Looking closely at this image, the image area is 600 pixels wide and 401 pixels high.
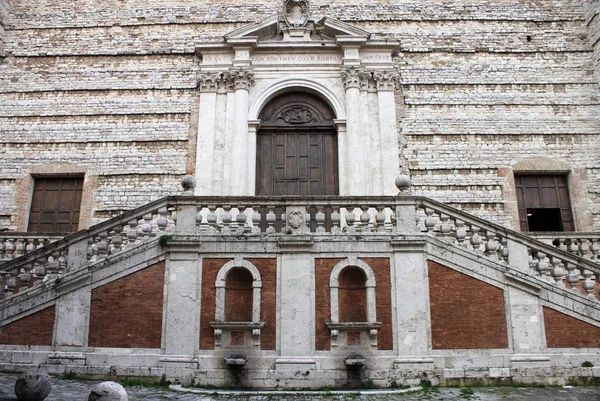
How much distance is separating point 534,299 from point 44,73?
14.1 meters

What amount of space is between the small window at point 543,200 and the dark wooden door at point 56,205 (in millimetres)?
11968

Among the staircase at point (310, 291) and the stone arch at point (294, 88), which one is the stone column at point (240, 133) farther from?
the staircase at point (310, 291)

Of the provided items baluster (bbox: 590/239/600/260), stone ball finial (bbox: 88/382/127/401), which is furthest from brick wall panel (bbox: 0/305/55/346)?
baluster (bbox: 590/239/600/260)

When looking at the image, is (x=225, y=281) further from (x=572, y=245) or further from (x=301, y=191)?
(x=572, y=245)

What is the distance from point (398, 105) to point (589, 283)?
6.98 metres

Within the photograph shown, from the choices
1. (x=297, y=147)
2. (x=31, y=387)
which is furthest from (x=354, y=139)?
(x=31, y=387)

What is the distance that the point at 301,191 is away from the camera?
1380 centimetres

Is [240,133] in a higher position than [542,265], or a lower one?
higher

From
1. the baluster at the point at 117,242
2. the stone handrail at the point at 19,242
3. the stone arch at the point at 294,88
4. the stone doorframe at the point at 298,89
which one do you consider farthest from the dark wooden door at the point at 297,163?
the stone handrail at the point at 19,242

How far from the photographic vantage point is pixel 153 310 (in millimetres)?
9148

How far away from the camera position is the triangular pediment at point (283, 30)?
564 inches

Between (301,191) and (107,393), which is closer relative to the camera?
(107,393)

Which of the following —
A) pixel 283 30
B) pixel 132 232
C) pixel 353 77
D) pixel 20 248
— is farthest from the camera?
pixel 283 30

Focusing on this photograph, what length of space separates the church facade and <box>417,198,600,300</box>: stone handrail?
42mm
